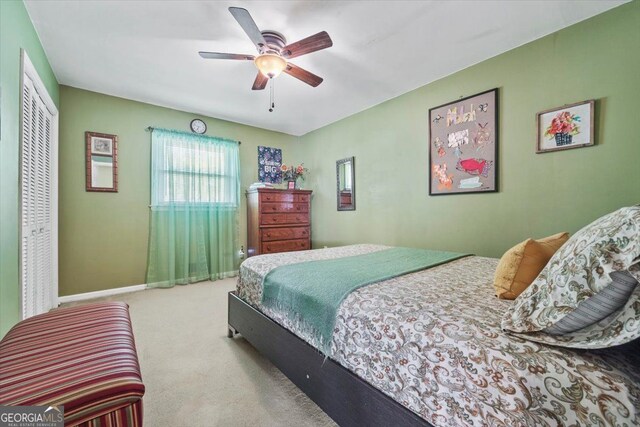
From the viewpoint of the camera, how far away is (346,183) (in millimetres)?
3998

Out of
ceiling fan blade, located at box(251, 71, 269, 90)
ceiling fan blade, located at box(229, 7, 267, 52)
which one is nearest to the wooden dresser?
ceiling fan blade, located at box(251, 71, 269, 90)

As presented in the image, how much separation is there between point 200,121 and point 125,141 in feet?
3.34

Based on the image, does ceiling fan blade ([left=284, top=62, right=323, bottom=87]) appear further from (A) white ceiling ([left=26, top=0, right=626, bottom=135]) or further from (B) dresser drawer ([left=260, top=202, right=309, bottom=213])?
(B) dresser drawer ([left=260, top=202, right=309, bottom=213])

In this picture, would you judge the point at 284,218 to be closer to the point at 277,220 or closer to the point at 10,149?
the point at 277,220

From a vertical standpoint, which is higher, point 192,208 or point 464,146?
point 464,146

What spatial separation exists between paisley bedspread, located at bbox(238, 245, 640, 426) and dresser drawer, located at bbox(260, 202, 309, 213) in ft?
9.09

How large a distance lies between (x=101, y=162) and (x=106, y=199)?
18.4 inches

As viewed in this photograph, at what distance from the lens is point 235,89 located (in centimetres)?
310

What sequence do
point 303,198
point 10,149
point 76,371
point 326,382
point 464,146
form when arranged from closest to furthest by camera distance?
point 76,371 < point 326,382 < point 10,149 < point 464,146 < point 303,198

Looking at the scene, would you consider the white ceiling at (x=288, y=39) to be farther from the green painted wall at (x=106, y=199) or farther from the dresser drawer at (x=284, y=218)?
the dresser drawer at (x=284, y=218)

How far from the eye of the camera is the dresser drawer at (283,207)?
3.94 metres

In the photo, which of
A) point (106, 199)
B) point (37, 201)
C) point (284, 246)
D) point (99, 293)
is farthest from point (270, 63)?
point (99, 293)

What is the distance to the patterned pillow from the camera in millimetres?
673

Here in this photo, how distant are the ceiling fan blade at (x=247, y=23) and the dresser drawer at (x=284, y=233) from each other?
254cm
